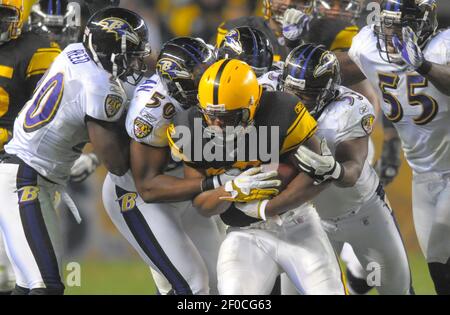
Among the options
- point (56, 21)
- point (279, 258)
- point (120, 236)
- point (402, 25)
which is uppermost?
point (402, 25)

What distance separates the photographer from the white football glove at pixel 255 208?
173 inches

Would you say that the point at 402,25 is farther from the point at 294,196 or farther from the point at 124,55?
the point at 124,55

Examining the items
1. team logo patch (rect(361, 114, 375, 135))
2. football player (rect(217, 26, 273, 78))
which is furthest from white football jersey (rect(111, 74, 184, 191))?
team logo patch (rect(361, 114, 375, 135))

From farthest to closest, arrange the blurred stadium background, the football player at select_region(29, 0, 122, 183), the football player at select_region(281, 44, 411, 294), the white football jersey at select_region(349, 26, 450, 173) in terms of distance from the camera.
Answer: the blurred stadium background → the football player at select_region(29, 0, 122, 183) → the white football jersey at select_region(349, 26, 450, 173) → the football player at select_region(281, 44, 411, 294)

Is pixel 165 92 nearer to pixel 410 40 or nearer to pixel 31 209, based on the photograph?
pixel 31 209

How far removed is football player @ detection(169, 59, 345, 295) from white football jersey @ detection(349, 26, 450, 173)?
117 cm

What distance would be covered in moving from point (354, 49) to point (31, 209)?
6.49 ft

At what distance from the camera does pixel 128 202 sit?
5020 millimetres

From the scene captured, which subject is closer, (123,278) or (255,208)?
(255,208)

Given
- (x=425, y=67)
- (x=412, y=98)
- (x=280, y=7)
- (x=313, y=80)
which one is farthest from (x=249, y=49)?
(x=280, y=7)

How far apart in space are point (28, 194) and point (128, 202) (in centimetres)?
48

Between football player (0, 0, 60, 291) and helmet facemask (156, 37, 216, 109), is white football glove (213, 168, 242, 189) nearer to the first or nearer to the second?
helmet facemask (156, 37, 216, 109)

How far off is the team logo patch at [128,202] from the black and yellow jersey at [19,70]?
2.44ft

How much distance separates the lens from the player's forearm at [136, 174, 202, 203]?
455 centimetres
